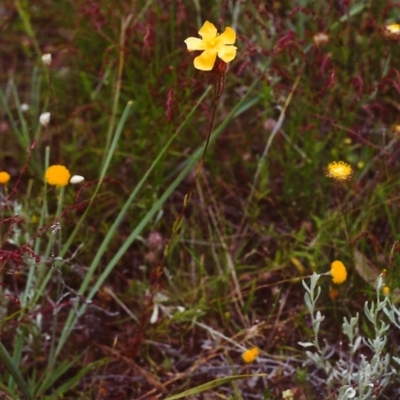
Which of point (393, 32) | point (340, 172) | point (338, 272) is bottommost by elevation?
point (338, 272)

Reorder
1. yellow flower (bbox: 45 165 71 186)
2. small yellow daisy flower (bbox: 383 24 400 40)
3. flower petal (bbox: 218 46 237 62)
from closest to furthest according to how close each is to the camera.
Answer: flower petal (bbox: 218 46 237 62), yellow flower (bbox: 45 165 71 186), small yellow daisy flower (bbox: 383 24 400 40)

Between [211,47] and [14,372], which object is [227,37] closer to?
[211,47]

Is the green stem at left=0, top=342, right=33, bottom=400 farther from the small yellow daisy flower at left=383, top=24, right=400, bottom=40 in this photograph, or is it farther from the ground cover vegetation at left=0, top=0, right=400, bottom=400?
the small yellow daisy flower at left=383, top=24, right=400, bottom=40

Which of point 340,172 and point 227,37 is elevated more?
point 227,37

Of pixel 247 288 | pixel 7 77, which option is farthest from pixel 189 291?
pixel 7 77

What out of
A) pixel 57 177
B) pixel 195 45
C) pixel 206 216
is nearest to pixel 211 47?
pixel 195 45

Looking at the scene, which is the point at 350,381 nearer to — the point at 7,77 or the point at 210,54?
the point at 210,54

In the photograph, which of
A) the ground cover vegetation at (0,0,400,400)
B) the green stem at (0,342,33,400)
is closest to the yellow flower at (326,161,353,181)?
the ground cover vegetation at (0,0,400,400)

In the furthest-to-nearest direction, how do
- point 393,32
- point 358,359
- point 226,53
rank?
1. point 393,32
2. point 358,359
3. point 226,53
